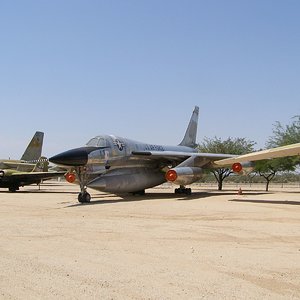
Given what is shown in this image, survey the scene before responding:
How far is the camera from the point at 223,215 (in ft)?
46.7

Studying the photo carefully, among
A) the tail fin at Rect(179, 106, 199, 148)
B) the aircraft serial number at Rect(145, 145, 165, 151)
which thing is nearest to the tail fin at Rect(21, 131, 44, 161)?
the tail fin at Rect(179, 106, 199, 148)

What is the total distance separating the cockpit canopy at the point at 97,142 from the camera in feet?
70.7

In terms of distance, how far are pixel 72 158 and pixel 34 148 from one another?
2335cm

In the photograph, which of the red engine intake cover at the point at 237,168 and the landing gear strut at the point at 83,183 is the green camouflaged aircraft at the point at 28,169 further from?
the red engine intake cover at the point at 237,168

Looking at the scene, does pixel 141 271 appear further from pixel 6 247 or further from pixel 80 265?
pixel 6 247

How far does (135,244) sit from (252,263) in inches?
99.3

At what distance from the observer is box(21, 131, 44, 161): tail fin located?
40.9 meters

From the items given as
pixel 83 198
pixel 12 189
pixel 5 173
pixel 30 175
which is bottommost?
pixel 83 198

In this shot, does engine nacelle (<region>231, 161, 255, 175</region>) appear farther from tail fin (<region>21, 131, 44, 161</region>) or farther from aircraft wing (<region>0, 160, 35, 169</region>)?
tail fin (<region>21, 131, 44, 161</region>)

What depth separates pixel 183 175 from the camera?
928 inches

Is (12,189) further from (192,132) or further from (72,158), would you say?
(72,158)

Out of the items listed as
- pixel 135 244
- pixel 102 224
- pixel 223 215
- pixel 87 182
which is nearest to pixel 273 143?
pixel 87 182

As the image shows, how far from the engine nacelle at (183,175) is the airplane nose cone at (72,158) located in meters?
5.12

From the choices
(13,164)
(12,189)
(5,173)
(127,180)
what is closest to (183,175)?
(127,180)
